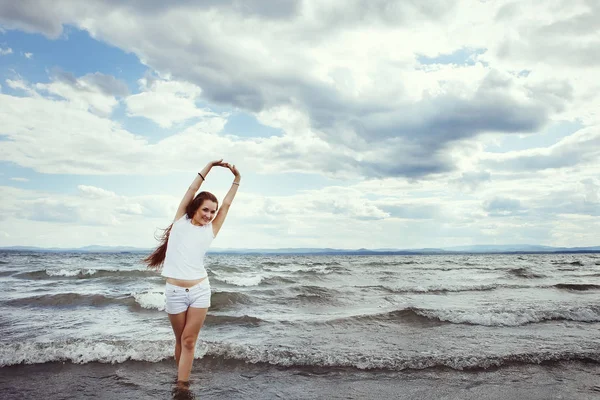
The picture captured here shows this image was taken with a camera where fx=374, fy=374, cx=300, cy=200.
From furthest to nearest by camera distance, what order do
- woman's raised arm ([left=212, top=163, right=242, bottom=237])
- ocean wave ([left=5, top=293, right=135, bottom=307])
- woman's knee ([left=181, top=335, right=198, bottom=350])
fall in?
1. ocean wave ([left=5, top=293, right=135, bottom=307])
2. woman's raised arm ([left=212, top=163, right=242, bottom=237])
3. woman's knee ([left=181, top=335, right=198, bottom=350])

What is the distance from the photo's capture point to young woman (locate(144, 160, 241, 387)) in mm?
4465

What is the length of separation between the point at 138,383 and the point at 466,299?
12981 millimetres

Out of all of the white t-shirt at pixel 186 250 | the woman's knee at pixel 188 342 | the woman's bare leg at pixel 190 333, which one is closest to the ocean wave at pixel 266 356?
the woman's bare leg at pixel 190 333

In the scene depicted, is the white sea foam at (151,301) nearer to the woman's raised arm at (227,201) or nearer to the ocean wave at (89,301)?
the ocean wave at (89,301)

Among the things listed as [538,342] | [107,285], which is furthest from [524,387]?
[107,285]

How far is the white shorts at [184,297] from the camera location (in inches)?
175

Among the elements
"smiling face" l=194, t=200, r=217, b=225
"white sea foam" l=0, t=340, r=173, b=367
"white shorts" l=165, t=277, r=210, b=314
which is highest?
"smiling face" l=194, t=200, r=217, b=225

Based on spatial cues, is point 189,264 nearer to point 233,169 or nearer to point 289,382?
point 233,169

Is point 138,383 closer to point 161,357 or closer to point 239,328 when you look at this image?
point 161,357

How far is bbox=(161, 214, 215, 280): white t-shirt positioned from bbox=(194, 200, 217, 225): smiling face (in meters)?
0.07

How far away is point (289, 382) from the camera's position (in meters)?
5.71

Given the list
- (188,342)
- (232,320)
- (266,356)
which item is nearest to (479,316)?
(266,356)

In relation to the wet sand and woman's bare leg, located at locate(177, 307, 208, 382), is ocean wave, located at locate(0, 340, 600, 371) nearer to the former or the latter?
the wet sand

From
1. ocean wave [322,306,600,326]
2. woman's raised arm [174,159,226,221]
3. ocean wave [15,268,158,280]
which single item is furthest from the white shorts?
ocean wave [15,268,158,280]
